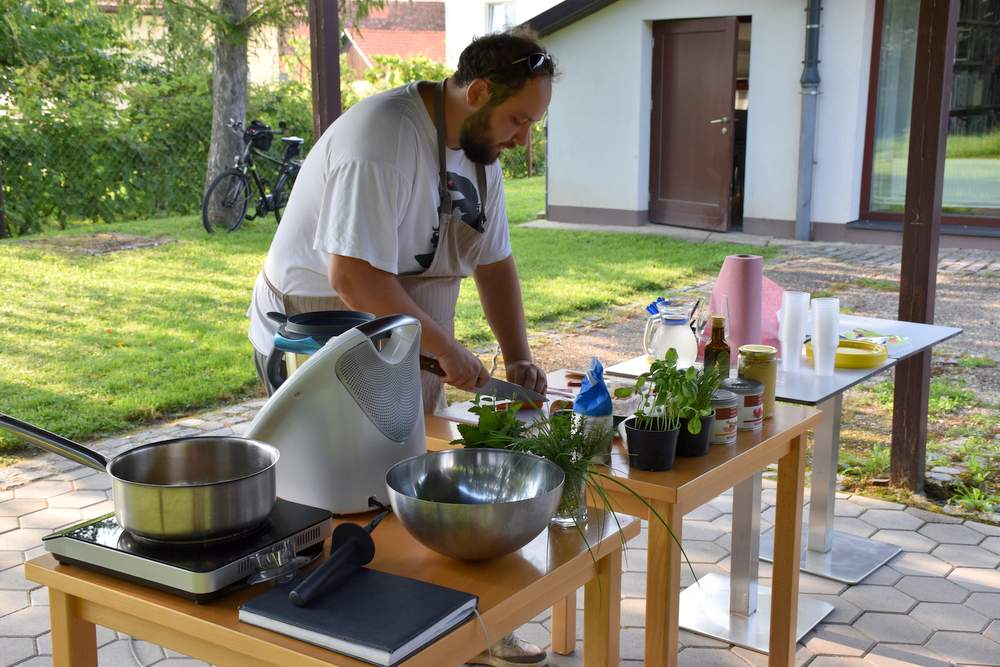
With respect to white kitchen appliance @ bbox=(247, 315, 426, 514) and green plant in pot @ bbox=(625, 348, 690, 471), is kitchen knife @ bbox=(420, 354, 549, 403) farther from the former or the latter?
white kitchen appliance @ bbox=(247, 315, 426, 514)

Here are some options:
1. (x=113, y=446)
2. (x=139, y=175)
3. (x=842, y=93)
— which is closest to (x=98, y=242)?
(x=139, y=175)

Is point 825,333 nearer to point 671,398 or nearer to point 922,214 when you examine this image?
point 671,398

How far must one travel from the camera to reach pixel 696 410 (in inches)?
82.3

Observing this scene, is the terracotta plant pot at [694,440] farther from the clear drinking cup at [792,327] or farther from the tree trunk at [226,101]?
the tree trunk at [226,101]

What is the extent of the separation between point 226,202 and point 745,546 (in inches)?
345

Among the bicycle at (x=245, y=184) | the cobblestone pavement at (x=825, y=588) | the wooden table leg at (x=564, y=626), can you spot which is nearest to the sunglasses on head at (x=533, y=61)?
the wooden table leg at (x=564, y=626)

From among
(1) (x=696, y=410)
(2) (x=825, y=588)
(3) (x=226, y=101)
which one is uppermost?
(3) (x=226, y=101)

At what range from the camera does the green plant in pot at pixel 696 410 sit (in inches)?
82.0

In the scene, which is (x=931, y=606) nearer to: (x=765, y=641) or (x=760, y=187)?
(x=765, y=641)

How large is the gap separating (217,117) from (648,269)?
5220 millimetres

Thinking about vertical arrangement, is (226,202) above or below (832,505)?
above

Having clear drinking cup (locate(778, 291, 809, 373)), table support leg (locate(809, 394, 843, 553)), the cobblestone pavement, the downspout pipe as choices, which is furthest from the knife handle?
the downspout pipe

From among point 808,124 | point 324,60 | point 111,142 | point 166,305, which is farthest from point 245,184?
point 324,60

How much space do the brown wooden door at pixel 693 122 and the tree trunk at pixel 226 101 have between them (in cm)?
452
